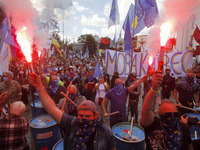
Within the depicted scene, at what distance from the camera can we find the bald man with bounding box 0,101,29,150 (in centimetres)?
223

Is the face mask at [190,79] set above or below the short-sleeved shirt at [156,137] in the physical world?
above

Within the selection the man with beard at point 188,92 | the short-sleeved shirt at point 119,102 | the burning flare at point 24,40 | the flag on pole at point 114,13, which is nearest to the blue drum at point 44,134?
the short-sleeved shirt at point 119,102

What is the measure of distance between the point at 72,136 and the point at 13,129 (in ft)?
3.90

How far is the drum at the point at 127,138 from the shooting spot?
2709 mm

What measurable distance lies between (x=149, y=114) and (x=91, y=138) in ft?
3.02

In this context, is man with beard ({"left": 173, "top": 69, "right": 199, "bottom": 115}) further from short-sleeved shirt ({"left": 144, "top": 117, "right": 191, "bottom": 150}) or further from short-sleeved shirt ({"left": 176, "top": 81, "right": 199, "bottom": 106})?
short-sleeved shirt ({"left": 144, "top": 117, "right": 191, "bottom": 150})

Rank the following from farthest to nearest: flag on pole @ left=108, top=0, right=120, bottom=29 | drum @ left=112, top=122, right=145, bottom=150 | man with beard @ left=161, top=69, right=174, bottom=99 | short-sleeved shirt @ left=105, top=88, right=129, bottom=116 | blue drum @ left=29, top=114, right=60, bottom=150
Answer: flag on pole @ left=108, top=0, right=120, bottom=29 < man with beard @ left=161, top=69, right=174, bottom=99 < short-sleeved shirt @ left=105, top=88, right=129, bottom=116 < blue drum @ left=29, top=114, right=60, bottom=150 < drum @ left=112, top=122, right=145, bottom=150

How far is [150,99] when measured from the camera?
1.65 metres

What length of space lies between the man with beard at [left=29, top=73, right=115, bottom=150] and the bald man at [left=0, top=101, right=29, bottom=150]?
1033 millimetres

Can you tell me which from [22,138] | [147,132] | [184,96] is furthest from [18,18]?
[184,96]

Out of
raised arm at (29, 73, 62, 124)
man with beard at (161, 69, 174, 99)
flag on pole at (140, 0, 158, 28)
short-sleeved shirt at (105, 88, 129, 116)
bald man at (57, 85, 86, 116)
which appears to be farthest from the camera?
man with beard at (161, 69, 174, 99)

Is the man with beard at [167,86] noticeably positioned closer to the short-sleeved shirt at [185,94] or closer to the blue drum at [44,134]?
the short-sleeved shirt at [185,94]

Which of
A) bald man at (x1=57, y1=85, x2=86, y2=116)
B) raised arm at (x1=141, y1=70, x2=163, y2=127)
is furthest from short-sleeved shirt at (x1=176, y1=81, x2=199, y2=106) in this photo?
bald man at (x1=57, y1=85, x2=86, y2=116)

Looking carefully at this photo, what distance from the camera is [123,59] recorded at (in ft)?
26.8
